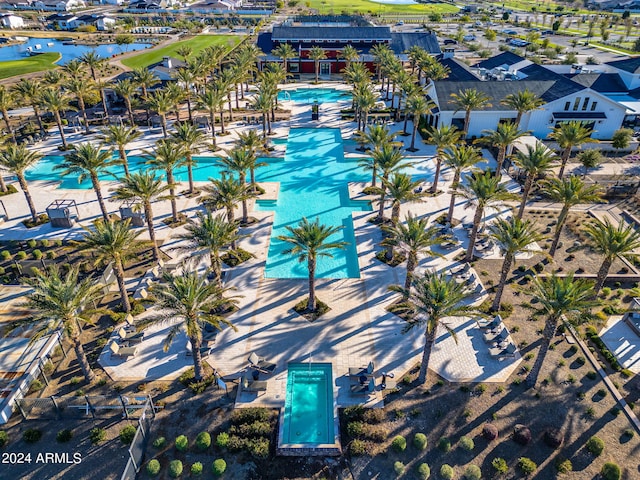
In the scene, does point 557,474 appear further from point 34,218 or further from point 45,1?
point 45,1

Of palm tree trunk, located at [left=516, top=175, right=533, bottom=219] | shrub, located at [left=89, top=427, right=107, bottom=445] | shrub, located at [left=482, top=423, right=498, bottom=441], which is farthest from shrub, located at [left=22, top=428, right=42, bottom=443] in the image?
palm tree trunk, located at [left=516, top=175, right=533, bottom=219]

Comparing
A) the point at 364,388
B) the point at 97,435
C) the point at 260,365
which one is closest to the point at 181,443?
the point at 97,435

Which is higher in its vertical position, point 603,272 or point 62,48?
point 62,48

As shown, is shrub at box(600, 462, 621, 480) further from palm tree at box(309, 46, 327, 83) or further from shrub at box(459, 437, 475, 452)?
palm tree at box(309, 46, 327, 83)

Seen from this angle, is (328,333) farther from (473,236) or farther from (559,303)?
(473,236)

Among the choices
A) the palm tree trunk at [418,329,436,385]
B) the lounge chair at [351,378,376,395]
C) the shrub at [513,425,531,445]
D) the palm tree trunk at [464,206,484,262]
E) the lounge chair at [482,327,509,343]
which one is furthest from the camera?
the palm tree trunk at [464,206,484,262]

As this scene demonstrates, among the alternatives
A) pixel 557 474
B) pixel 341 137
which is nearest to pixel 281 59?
pixel 341 137
